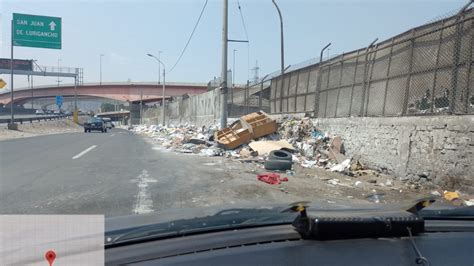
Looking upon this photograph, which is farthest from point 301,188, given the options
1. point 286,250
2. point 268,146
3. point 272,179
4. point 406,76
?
point 286,250

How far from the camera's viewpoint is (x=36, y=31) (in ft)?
106

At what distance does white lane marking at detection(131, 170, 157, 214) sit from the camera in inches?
286

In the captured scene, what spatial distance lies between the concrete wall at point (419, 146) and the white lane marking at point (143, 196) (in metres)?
6.39

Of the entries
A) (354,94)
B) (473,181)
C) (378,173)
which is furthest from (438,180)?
(354,94)

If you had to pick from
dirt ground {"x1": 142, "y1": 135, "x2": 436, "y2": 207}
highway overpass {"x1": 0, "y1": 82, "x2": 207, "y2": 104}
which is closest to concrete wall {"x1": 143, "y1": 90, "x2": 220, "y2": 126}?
highway overpass {"x1": 0, "y1": 82, "x2": 207, "y2": 104}

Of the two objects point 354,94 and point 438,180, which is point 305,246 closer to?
point 438,180

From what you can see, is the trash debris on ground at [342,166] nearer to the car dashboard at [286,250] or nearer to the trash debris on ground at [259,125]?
the trash debris on ground at [259,125]

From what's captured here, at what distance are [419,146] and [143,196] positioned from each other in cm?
679

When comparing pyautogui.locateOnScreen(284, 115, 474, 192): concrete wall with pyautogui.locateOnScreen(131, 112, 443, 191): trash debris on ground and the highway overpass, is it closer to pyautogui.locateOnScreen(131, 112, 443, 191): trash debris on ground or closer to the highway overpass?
pyautogui.locateOnScreen(131, 112, 443, 191): trash debris on ground

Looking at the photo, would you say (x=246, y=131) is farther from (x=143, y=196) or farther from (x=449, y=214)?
(x=449, y=214)

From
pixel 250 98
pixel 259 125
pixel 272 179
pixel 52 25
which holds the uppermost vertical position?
pixel 52 25

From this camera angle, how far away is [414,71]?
12.0m

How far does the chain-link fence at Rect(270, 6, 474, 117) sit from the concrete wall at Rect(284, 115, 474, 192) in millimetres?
360

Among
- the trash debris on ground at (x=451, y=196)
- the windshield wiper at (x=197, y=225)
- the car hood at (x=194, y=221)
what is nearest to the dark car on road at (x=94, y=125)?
the trash debris on ground at (x=451, y=196)
